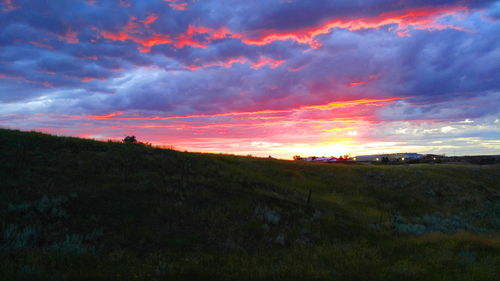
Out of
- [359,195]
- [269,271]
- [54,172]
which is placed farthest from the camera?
[359,195]

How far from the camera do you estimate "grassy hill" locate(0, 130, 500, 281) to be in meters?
7.79

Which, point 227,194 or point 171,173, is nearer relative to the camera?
point 227,194

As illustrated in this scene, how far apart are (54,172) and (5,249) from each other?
876 cm

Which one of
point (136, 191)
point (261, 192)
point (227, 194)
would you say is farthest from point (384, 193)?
point (136, 191)

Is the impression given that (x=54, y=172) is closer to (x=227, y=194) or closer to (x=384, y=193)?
→ (x=227, y=194)

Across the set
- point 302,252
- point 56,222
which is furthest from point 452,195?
point 56,222

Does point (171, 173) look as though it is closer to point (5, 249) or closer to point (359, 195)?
point (5, 249)

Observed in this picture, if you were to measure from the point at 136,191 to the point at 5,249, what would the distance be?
6.71 metres

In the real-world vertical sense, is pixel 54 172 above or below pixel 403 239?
above

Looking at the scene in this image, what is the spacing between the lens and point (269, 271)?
7586 mm

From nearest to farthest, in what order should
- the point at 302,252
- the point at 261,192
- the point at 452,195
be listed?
the point at 302,252 < the point at 261,192 < the point at 452,195

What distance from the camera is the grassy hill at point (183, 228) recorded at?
7793 mm

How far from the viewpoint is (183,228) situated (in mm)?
11570

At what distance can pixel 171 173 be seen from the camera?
63.8 feet
